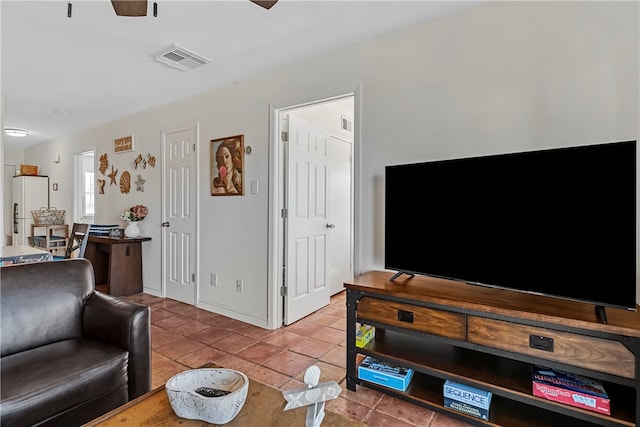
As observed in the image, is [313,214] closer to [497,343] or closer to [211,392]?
[497,343]

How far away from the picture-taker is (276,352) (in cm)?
261

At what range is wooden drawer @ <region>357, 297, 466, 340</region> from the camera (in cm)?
171

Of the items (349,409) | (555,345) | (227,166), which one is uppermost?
(227,166)

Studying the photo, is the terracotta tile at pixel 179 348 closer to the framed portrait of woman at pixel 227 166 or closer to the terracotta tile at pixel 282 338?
the terracotta tile at pixel 282 338

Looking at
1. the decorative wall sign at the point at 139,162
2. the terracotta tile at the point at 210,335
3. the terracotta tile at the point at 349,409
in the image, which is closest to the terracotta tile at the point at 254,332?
the terracotta tile at the point at 210,335

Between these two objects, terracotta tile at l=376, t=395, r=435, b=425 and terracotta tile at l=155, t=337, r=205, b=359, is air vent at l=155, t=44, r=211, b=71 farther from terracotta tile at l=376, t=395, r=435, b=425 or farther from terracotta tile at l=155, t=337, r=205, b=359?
terracotta tile at l=376, t=395, r=435, b=425

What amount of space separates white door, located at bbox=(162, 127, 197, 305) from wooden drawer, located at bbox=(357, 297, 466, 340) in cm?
247

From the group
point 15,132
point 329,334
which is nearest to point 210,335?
point 329,334

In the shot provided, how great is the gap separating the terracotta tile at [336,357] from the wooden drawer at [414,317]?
626mm

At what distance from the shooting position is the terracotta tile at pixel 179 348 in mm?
2568

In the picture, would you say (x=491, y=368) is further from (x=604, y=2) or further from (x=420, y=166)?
(x=604, y=2)

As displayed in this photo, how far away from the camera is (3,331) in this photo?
162cm

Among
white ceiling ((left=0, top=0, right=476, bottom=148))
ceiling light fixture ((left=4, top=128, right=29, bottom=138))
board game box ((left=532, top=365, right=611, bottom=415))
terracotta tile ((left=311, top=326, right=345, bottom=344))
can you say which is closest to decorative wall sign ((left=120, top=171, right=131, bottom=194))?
white ceiling ((left=0, top=0, right=476, bottom=148))

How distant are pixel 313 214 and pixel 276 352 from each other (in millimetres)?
1413
